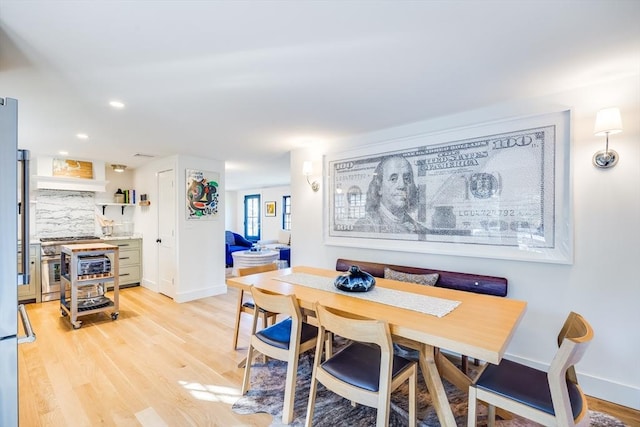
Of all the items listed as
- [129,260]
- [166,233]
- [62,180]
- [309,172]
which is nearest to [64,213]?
[62,180]

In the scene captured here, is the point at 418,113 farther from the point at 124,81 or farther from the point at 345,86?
the point at 124,81

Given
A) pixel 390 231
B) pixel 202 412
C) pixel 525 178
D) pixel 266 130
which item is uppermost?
pixel 266 130

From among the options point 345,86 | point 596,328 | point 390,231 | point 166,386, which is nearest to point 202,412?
point 166,386

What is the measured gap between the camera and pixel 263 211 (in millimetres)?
9656

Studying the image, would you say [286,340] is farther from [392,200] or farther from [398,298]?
[392,200]

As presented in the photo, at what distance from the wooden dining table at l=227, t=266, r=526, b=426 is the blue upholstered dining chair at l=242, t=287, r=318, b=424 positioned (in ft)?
0.40

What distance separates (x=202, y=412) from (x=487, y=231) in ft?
8.51

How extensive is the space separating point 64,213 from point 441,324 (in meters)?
6.00

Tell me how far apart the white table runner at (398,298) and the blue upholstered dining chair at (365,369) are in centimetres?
31

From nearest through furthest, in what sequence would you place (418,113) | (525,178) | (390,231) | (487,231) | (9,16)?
1. (9,16)
2. (525,178)
3. (487,231)
4. (418,113)
5. (390,231)

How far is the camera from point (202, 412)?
1960 mm

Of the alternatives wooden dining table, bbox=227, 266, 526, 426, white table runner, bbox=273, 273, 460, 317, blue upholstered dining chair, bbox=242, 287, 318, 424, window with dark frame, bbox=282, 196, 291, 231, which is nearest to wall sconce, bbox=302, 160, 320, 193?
white table runner, bbox=273, 273, 460, 317

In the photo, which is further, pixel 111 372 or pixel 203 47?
pixel 111 372

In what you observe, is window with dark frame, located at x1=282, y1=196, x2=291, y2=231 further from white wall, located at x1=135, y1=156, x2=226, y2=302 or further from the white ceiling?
the white ceiling
